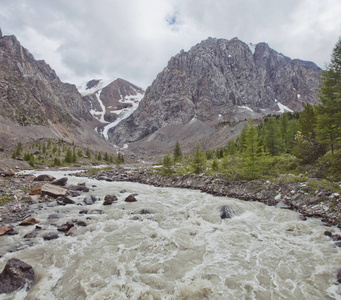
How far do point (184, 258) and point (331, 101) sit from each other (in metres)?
19.7

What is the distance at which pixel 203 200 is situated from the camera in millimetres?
17922

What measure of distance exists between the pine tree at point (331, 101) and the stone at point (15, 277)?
23231 millimetres

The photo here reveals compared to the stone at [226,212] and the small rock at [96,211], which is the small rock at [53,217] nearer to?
the small rock at [96,211]

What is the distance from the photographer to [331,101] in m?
18.0

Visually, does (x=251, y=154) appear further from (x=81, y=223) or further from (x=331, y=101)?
(x=81, y=223)

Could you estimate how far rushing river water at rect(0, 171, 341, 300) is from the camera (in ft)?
21.0

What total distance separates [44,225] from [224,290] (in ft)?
34.5

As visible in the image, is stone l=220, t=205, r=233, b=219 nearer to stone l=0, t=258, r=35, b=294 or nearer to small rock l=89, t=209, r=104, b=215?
small rock l=89, t=209, r=104, b=215

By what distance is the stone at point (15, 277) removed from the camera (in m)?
6.16

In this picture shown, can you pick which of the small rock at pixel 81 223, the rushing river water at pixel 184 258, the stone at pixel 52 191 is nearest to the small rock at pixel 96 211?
the rushing river water at pixel 184 258

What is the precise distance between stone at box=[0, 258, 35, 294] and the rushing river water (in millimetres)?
241

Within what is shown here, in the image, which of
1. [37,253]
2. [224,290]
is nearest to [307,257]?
[224,290]

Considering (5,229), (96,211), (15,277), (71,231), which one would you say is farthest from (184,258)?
(5,229)

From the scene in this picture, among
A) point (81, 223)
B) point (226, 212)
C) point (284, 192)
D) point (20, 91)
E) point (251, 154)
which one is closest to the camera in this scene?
point (81, 223)
